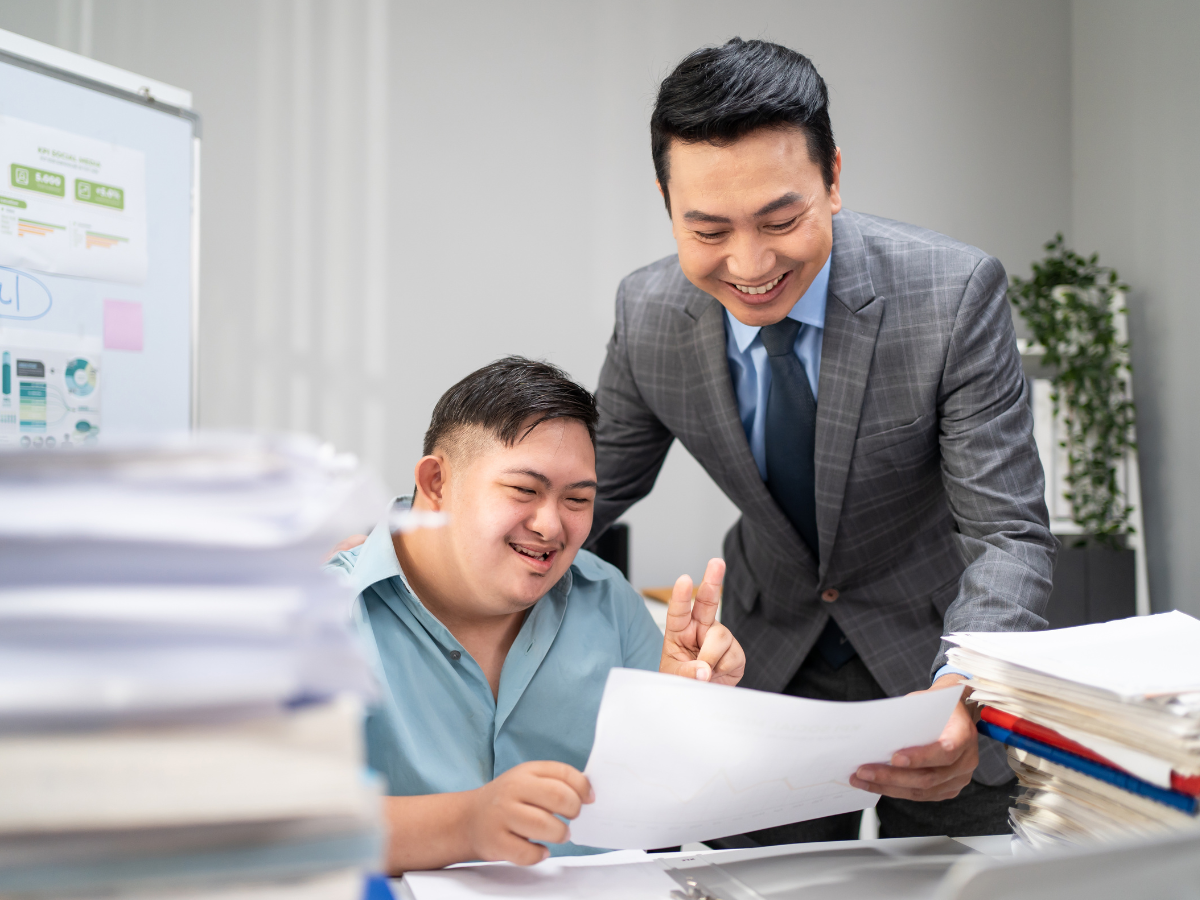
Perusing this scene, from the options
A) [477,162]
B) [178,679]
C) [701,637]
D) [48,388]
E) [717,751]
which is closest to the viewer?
[178,679]

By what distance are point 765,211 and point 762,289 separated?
0.38ft

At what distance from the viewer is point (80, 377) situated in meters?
1.77

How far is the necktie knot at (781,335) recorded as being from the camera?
1.36 metres

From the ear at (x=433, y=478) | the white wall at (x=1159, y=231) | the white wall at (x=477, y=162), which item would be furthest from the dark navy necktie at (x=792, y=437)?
the white wall at (x=1159, y=231)

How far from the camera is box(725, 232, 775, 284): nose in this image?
113 centimetres

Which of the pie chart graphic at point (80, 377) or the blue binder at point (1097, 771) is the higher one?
the pie chart graphic at point (80, 377)

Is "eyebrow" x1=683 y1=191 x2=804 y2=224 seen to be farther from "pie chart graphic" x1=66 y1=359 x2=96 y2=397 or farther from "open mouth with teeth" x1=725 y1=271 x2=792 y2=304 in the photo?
"pie chart graphic" x1=66 y1=359 x2=96 y2=397

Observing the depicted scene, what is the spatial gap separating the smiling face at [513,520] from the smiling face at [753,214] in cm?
29

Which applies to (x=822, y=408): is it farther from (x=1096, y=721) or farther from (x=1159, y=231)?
(x=1159, y=231)

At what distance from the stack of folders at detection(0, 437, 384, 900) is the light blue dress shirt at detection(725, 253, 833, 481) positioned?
105cm

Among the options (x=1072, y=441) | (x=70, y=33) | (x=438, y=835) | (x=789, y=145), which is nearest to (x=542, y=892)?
(x=438, y=835)

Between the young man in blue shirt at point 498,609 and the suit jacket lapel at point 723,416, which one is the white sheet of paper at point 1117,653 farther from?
the suit jacket lapel at point 723,416

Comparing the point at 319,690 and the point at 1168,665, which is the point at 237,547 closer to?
the point at 319,690

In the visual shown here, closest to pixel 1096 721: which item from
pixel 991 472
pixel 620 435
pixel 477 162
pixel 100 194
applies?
pixel 991 472
